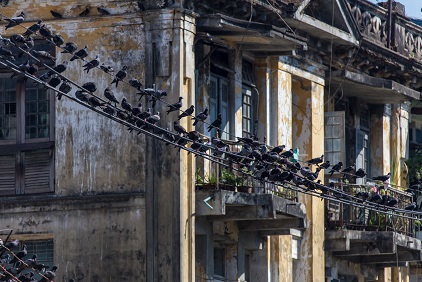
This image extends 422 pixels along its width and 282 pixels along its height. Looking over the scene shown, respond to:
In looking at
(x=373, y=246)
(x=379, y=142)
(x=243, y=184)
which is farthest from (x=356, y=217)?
(x=243, y=184)

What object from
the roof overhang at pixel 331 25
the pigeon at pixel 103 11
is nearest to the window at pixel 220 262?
the roof overhang at pixel 331 25

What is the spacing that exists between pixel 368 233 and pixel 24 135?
24.7ft

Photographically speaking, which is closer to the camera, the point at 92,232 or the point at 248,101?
the point at 92,232

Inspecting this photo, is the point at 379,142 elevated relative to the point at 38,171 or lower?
elevated

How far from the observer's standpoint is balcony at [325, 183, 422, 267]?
116ft

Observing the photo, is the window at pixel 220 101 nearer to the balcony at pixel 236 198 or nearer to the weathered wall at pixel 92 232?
the balcony at pixel 236 198

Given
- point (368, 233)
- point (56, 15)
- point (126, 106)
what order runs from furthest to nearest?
point (368, 233), point (56, 15), point (126, 106)

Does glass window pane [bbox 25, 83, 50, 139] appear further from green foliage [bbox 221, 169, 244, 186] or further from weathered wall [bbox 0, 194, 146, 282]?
green foliage [bbox 221, 169, 244, 186]

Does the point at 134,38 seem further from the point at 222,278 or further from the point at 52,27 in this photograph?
the point at 222,278

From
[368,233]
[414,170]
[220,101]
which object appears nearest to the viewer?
[220,101]

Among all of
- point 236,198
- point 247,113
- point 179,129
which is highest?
point 247,113

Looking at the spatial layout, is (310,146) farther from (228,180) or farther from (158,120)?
(158,120)

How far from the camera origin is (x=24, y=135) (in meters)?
31.5

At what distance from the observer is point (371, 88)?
3681cm
